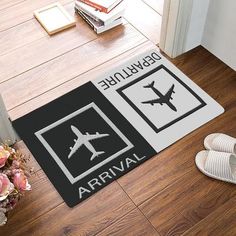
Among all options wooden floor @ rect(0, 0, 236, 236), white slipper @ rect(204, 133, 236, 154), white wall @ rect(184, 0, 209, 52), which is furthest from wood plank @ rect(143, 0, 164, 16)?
white slipper @ rect(204, 133, 236, 154)

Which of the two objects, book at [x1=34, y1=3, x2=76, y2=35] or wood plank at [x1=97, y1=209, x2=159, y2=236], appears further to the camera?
book at [x1=34, y1=3, x2=76, y2=35]

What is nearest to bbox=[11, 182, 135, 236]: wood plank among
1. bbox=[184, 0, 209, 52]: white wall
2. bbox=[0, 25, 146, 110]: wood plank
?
bbox=[0, 25, 146, 110]: wood plank

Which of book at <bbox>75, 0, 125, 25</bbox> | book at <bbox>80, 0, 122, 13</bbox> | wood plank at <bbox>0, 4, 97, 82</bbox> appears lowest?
wood plank at <bbox>0, 4, 97, 82</bbox>

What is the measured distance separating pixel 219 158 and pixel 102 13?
3.21 feet

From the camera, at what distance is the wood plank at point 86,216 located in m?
1.36

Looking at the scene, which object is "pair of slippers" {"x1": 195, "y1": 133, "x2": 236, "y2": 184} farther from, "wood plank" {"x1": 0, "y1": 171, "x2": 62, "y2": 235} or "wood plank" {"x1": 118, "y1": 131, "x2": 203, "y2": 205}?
"wood plank" {"x1": 0, "y1": 171, "x2": 62, "y2": 235}

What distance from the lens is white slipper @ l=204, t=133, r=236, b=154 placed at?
1.50 metres

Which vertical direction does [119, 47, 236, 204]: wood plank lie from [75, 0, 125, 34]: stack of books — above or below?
below

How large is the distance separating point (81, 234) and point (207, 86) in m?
0.89

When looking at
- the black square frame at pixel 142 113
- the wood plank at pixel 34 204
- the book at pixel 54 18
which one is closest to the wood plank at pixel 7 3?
the book at pixel 54 18

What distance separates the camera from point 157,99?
171cm

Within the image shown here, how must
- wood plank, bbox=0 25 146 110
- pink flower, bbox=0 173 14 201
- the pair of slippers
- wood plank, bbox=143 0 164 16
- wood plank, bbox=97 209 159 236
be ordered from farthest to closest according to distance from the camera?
wood plank, bbox=143 0 164 16
wood plank, bbox=0 25 146 110
the pair of slippers
wood plank, bbox=97 209 159 236
pink flower, bbox=0 173 14 201

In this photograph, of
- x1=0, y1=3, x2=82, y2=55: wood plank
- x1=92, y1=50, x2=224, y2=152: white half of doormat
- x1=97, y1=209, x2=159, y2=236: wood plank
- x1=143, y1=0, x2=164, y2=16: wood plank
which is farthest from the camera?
x1=143, y1=0, x2=164, y2=16: wood plank

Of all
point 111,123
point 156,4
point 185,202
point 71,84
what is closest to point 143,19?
point 156,4
